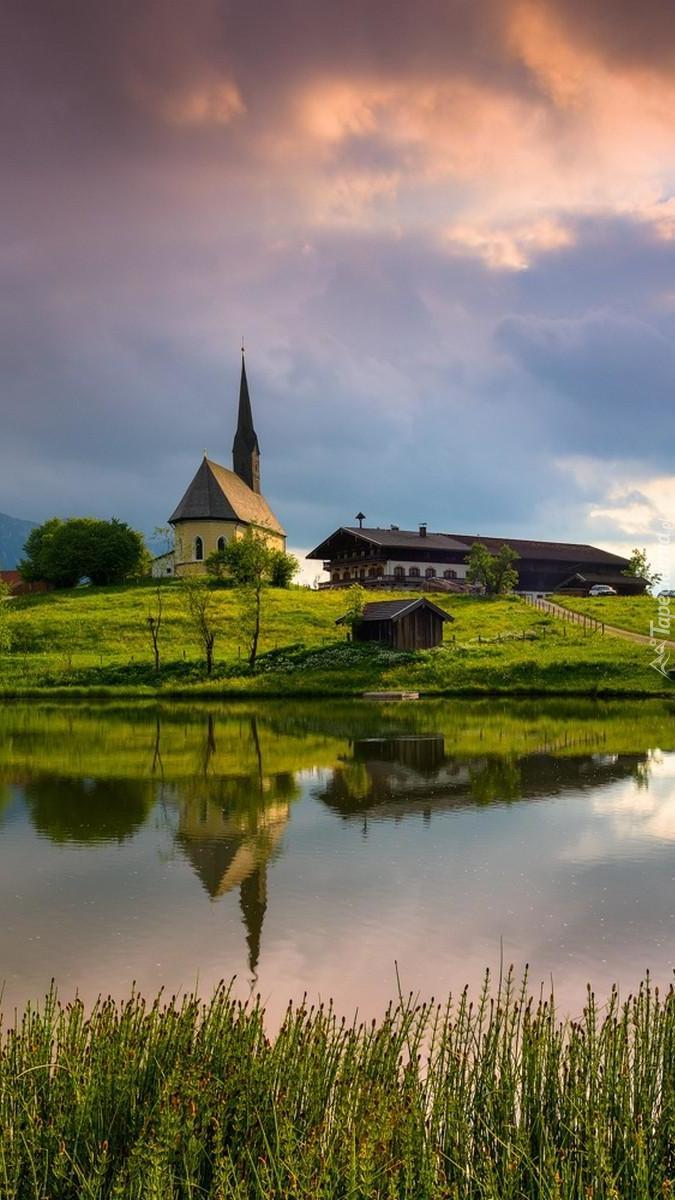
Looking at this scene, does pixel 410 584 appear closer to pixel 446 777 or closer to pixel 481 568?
pixel 481 568

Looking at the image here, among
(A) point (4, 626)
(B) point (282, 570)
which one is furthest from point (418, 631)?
(B) point (282, 570)

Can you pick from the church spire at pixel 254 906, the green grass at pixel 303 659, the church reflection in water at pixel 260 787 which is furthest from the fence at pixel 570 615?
the church spire at pixel 254 906

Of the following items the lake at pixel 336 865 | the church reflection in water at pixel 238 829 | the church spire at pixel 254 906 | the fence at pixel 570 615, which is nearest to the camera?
the lake at pixel 336 865

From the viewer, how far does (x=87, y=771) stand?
27.0 metres

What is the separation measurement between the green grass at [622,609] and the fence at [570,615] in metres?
0.79

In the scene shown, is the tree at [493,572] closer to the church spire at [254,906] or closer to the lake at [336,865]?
the lake at [336,865]

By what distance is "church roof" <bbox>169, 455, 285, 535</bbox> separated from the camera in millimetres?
98688

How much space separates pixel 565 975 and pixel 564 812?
10.00 m

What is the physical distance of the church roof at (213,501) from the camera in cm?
9869

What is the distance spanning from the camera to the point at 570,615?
75.4 meters

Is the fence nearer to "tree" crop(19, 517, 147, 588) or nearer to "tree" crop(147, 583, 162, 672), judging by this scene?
"tree" crop(147, 583, 162, 672)

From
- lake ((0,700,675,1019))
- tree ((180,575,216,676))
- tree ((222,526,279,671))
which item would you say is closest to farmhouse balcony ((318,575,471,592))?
tree ((222,526,279,671))

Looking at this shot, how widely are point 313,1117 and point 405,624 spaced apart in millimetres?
54651

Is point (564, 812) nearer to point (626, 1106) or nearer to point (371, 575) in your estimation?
point (626, 1106)
